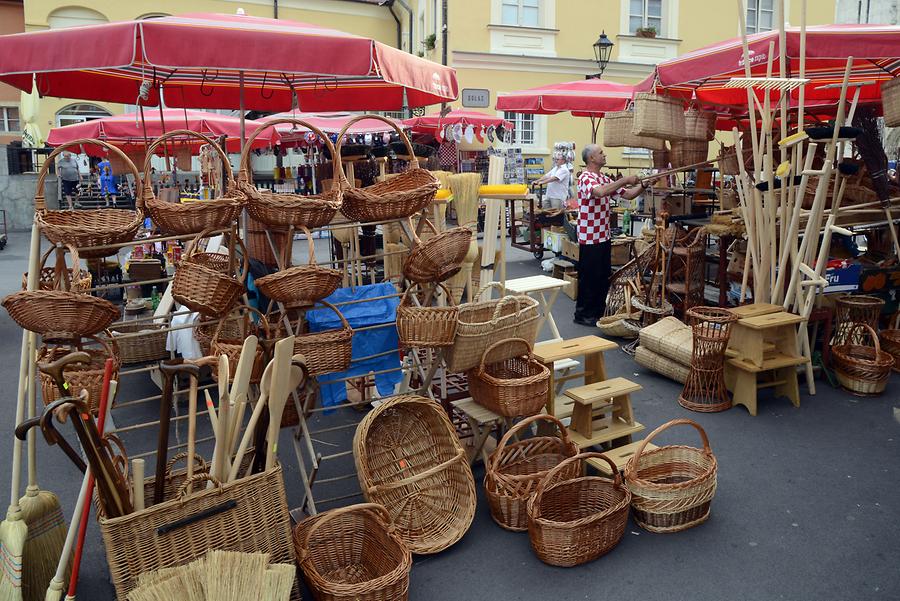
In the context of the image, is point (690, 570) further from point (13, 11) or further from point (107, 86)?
point (13, 11)

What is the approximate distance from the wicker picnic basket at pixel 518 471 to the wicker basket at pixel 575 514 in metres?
0.11

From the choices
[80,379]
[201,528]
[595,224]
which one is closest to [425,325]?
[201,528]

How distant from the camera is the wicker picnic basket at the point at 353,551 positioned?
110 inches

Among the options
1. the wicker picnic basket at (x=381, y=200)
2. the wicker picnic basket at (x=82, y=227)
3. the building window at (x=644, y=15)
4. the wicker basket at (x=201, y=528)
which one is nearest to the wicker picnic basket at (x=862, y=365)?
the wicker picnic basket at (x=381, y=200)

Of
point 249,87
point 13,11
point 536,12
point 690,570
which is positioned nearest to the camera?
point 690,570

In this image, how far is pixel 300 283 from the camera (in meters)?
Answer: 3.22

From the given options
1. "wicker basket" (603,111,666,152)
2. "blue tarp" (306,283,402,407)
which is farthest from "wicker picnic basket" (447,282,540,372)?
"wicker basket" (603,111,666,152)

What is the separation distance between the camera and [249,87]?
631 centimetres

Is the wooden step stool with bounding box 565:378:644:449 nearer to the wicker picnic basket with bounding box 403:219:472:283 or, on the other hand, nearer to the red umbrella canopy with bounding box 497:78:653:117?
the wicker picnic basket with bounding box 403:219:472:283

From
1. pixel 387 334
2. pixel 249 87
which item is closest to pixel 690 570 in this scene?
pixel 387 334

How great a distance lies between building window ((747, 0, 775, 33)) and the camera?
19656 mm

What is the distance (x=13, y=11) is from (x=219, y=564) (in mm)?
25490

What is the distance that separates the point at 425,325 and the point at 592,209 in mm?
3808

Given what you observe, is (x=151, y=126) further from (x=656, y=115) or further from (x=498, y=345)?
(x=498, y=345)
